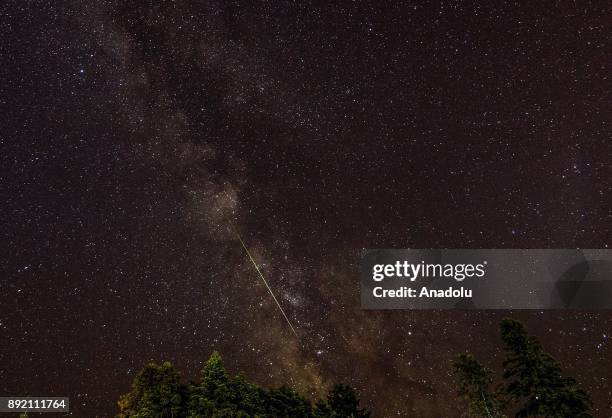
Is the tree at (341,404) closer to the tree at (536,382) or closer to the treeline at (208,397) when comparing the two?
the treeline at (208,397)

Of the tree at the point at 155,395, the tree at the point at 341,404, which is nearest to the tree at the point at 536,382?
the tree at the point at 341,404

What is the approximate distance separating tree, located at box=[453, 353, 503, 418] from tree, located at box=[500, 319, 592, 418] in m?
1.04

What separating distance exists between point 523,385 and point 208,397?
13576 millimetres

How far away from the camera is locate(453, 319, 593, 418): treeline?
78.7ft

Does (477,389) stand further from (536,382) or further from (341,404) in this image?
(341,404)

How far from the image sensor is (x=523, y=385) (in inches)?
986

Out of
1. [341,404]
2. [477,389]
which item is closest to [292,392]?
[341,404]

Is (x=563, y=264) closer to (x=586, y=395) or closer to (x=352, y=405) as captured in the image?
(x=586, y=395)

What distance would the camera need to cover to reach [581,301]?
33031mm

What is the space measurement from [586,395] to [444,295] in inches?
375


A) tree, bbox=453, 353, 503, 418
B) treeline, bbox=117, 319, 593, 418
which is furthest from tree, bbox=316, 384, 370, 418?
tree, bbox=453, 353, 503, 418

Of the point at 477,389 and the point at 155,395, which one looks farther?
the point at 155,395

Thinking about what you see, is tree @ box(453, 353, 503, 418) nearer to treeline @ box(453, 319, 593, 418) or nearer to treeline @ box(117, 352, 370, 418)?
treeline @ box(453, 319, 593, 418)

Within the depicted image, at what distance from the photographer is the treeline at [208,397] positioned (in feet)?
88.5
